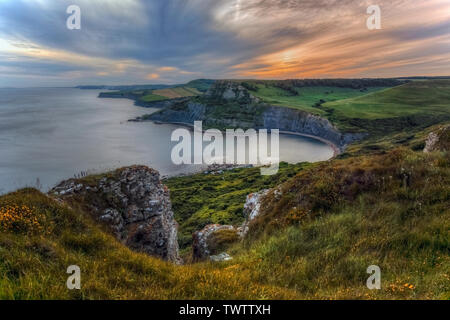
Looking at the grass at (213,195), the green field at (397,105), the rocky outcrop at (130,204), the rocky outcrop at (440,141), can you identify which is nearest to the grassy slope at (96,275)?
the rocky outcrop at (130,204)

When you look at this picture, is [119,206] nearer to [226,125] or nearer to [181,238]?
[181,238]

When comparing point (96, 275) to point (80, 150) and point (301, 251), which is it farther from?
point (80, 150)

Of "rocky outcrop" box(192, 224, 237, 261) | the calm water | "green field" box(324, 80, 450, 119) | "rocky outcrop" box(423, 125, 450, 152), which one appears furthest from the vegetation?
"green field" box(324, 80, 450, 119)

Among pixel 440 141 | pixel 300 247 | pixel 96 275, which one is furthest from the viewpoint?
pixel 440 141

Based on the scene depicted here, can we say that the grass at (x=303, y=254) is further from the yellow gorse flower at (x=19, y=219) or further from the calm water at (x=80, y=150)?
the calm water at (x=80, y=150)

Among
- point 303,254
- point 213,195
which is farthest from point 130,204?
point 213,195

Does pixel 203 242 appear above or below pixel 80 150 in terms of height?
below

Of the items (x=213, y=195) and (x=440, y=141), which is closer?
(x=440, y=141)

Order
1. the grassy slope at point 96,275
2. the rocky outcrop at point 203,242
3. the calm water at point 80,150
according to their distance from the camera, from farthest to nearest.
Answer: the calm water at point 80,150, the rocky outcrop at point 203,242, the grassy slope at point 96,275

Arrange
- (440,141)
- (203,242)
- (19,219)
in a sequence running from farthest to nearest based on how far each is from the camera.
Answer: (203,242) → (440,141) → (19,219)
